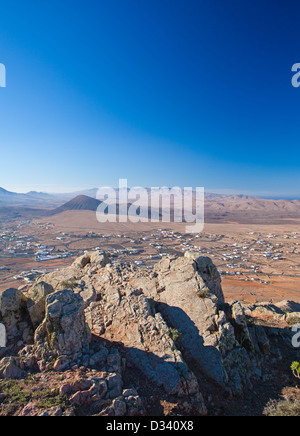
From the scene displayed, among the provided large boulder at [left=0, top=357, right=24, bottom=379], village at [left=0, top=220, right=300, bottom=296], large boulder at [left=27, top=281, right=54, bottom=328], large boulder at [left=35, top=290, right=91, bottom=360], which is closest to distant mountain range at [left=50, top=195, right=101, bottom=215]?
village at [left=0, top=220, right=300, bottom=296]

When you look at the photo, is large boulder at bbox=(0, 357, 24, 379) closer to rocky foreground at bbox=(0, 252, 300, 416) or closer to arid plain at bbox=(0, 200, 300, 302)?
rocky foreground at bbox=(0, 252, 300, 416)

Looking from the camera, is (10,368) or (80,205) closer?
(10,368)

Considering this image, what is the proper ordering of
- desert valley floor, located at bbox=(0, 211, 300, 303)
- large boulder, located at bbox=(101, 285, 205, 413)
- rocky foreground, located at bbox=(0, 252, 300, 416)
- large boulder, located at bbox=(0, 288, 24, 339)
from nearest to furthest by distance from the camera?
rocky foreground, located at bbox=(0, 252, 300, 416), large boulder, located at bbox=(101, 285, 205, 413), large boulder, located at bbox=(0, 288, 24, 339), desert valley floor, located at bbox=(0, 211, 300, 303)

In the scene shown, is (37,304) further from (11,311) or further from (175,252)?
(175,252)

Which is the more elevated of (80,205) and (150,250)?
(80,205)

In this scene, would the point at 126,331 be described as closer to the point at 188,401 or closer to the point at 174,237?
the point at 188,401

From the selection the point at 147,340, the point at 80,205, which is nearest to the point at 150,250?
the point at 147,340
